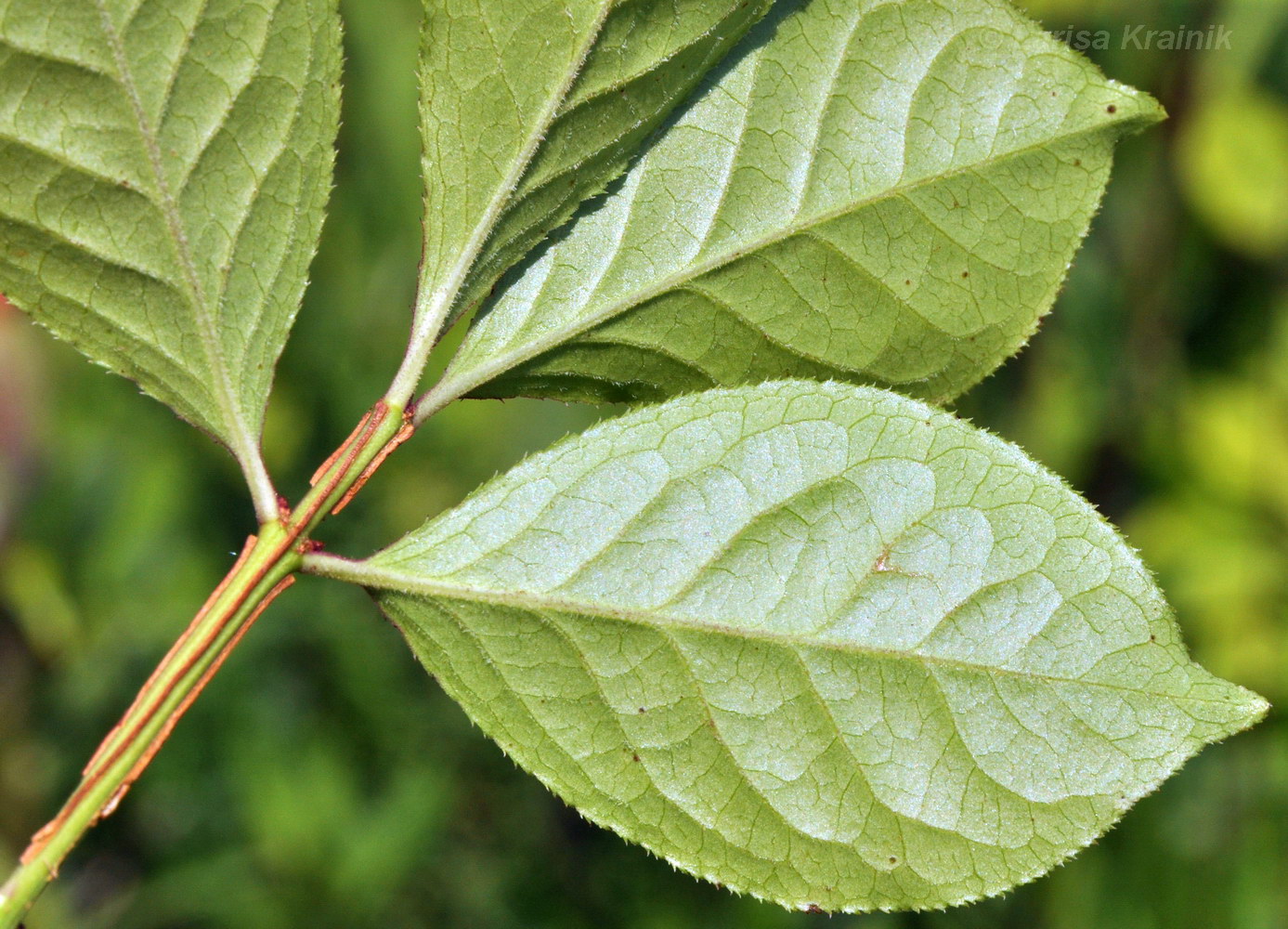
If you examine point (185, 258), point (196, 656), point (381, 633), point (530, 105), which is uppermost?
point (530, 105)

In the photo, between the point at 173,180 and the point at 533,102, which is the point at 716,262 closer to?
the point at 533,102

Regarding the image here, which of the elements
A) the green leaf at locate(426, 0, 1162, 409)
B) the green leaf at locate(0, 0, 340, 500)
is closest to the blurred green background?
the green leaf at locate(426, 0, 1162, 409)

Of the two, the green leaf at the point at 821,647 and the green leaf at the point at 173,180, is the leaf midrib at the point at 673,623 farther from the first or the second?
the green leaf at the point at 173,180

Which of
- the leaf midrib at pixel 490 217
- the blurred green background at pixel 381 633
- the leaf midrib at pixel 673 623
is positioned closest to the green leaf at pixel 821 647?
the leaf midrib at pixel 673 623

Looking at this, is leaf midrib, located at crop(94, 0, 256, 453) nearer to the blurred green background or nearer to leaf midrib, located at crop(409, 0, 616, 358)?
leaf midrib, located at crop(409, 0, 616, 358)

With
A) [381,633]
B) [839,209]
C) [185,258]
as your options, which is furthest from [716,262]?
[381,633]

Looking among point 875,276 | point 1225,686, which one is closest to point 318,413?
point 875,276

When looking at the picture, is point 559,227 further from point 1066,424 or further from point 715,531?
point 1066,424
